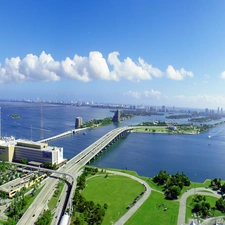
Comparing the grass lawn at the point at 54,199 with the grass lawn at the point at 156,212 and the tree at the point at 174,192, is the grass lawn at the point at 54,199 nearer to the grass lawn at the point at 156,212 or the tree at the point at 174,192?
the grass lawn at the point at 156,212

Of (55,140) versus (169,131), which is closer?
(55,140)

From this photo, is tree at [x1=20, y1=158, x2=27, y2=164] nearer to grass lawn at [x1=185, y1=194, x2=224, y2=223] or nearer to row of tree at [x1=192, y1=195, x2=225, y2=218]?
grass lawn at [x1=185, y1=194, x2=224, y2=223]

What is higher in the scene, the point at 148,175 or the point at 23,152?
the point at 23,152

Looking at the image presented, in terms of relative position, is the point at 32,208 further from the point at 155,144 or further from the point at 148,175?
the point at 155,144

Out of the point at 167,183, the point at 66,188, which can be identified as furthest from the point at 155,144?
the point at 66,188

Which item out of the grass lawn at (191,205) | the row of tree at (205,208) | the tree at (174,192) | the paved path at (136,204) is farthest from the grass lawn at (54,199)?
the row of tree at (205,208)

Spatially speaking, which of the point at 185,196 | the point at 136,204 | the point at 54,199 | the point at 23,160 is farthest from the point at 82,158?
the point at 185,196

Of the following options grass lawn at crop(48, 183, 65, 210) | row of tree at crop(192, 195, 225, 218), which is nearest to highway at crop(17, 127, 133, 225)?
grass lawn at crop(48, 183, 65, 210)
